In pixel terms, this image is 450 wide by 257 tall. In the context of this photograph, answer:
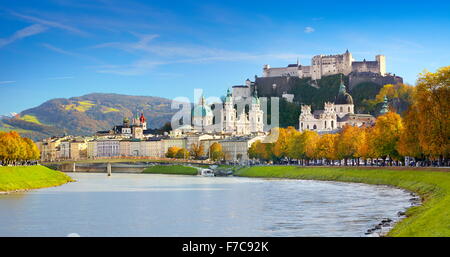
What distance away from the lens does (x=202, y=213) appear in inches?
1709

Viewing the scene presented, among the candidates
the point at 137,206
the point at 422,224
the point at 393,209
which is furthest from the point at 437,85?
the point at 422,224

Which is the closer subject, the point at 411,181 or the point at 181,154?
the point at 411,181

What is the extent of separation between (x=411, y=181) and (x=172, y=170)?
7997cm

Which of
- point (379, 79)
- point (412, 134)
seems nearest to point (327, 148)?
point (412, 134)

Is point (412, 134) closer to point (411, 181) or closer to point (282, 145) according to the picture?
point (411, 181)

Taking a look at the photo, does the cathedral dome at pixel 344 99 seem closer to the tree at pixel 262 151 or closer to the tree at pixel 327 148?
the tree at pixel 262 151

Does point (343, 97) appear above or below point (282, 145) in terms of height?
above

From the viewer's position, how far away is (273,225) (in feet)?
120

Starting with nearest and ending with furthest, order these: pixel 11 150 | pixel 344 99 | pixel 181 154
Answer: pixel 11 150
pixel 181 154
pixel 344 99

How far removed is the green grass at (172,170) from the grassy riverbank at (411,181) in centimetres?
1294
